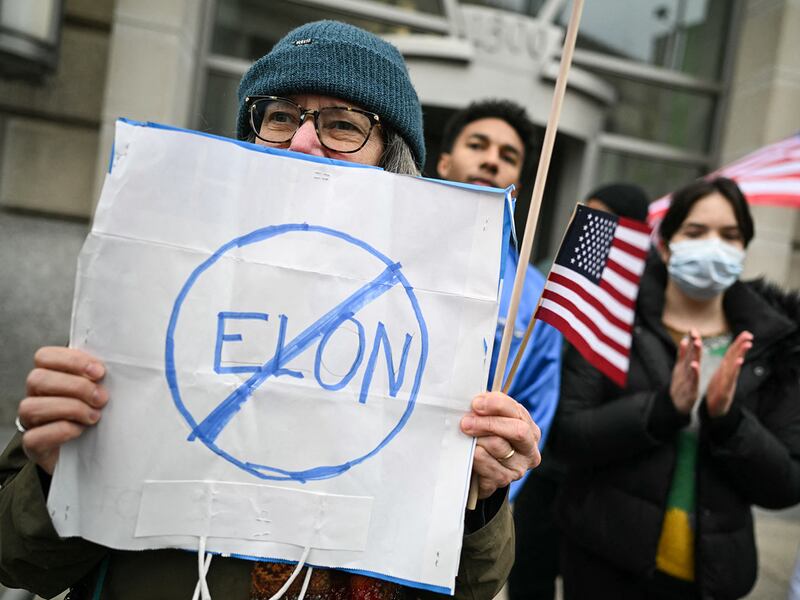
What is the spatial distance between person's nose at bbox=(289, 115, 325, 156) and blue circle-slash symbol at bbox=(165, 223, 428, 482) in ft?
0.69

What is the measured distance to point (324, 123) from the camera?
1.22 m

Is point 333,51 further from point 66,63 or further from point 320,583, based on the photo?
point 66,63

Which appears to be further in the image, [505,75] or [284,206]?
[505,75]

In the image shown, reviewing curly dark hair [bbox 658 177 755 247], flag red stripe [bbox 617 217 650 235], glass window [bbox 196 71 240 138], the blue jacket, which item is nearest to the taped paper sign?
flag red stripe [bbox 617 217 650 235]

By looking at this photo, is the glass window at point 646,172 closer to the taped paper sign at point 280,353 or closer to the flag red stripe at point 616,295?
the flag red stripe at point 616,295

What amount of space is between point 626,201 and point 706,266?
1029mm

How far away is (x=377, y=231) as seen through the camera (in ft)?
3.37

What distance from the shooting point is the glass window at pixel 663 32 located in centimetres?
581

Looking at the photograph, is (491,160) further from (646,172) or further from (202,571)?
(646,172)

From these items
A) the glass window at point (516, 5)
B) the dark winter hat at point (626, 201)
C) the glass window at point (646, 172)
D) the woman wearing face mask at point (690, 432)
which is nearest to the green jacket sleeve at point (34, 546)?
the woman wearing face mask at point (690, 432)

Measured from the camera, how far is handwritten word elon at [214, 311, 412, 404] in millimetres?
995

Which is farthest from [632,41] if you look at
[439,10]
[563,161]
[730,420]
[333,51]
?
[333,51]

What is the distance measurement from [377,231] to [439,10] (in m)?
5.06

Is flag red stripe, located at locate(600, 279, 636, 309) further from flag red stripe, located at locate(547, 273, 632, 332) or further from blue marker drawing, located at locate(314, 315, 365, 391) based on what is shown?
blue marker drawing, located at locate(314, 315, 365, 391)
